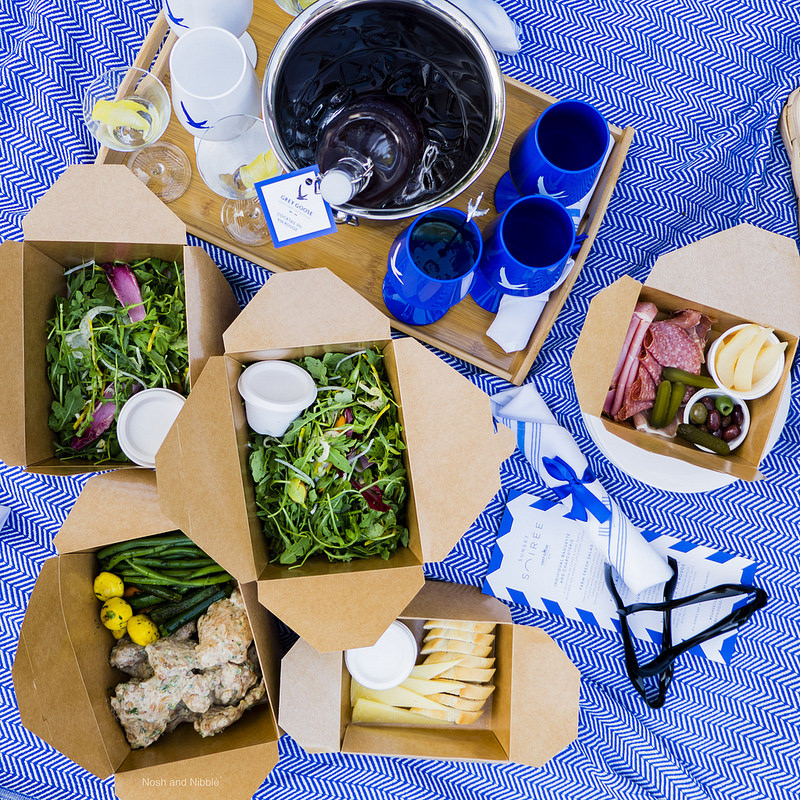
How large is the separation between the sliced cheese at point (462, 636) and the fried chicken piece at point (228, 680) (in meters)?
0.32

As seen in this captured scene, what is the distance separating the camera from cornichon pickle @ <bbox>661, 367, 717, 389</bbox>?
3.40ft

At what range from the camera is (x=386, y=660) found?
1109 millimetres

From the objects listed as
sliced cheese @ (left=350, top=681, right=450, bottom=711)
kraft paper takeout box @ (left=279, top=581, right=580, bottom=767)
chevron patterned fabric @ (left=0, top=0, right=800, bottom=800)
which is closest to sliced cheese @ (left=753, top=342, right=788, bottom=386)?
chevron patterned fabric @ (left=0, top=0, right=800, bottom=800)

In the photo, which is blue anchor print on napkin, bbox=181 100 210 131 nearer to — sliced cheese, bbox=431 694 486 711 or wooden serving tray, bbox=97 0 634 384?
wooden serving tray, bbox=97 0 634 384

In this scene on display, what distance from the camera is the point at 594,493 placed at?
1.16 metres

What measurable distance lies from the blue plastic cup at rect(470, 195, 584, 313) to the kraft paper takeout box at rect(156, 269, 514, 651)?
17cm

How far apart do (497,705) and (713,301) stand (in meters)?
0.75

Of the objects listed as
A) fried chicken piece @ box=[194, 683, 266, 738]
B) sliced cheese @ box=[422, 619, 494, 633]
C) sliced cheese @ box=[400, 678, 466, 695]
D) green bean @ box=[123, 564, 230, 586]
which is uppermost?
green bean @ box=[123, 564, 230, 586]

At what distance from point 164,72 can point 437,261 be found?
563 millimetres

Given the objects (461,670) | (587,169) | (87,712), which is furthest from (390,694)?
(587,169)

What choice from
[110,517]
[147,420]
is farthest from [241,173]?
[110,517]

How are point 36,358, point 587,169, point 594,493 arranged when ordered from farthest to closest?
point 594,493 → point 36,358 → point 587,169

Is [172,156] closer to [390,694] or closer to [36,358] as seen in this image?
[36,358]

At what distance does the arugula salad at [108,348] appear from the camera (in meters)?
1.06
